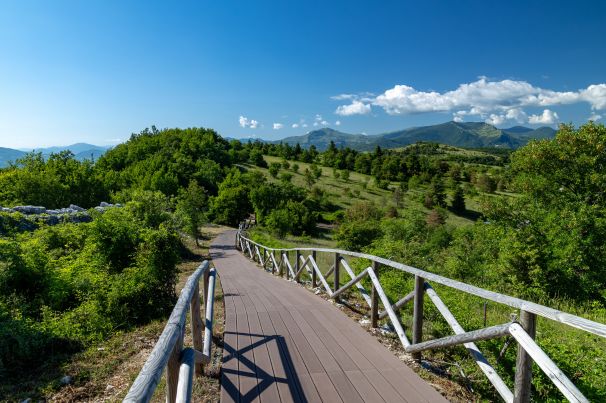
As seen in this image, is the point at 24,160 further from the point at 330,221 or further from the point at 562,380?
the point at 562,380

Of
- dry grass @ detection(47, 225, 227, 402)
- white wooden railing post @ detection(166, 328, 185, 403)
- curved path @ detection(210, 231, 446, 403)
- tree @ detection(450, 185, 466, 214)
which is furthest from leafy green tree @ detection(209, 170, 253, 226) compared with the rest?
white wooden railing post @ detection(166, 328, 185, 403)

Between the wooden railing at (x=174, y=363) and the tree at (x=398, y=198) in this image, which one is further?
the tree at (x=398, y=198)

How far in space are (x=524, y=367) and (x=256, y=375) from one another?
98.4 inches

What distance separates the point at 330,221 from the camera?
5972cm

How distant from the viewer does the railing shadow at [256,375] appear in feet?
11.0

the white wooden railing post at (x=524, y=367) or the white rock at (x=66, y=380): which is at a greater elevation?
the white wooden railing post at (x=524, y=367)

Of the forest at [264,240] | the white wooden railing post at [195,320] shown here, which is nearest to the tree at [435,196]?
the forest at [264,240]

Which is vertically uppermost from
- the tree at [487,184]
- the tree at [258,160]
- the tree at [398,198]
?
the tree at [258,160]

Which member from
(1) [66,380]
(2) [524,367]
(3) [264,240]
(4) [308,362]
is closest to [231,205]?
(3) [264,240]

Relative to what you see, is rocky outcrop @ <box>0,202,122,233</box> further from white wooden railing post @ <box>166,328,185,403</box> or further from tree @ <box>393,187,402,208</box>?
tree @ <box>393,187,402,208</box>

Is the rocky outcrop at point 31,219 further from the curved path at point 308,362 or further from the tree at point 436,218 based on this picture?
the tree at point 436,218

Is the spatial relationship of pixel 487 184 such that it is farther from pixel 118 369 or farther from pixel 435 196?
pixel 118 369

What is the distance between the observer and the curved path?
11.1ft

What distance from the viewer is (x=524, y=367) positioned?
102 inches
